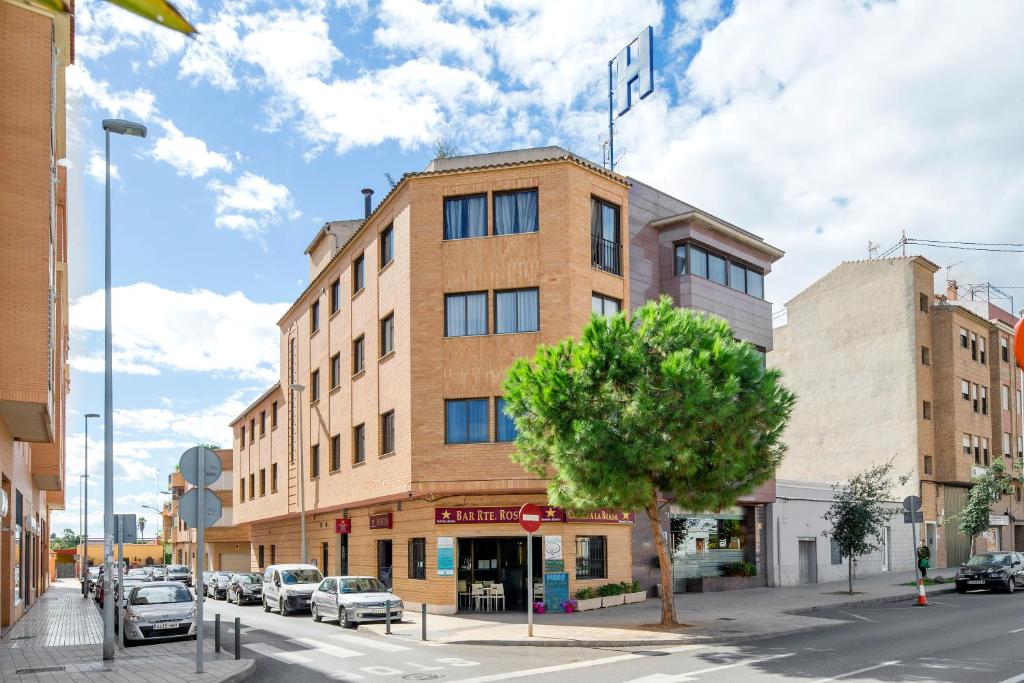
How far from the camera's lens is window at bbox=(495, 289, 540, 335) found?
27141 mm

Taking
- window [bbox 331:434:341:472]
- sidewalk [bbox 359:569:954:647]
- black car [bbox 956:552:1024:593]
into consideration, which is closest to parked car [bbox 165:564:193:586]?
window [bbox 331:434:341:472]

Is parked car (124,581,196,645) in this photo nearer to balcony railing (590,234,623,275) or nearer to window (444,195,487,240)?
window (444,195,487,240)

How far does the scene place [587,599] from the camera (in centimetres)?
2600

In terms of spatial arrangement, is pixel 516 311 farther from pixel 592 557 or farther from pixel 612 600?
pixel 612 600

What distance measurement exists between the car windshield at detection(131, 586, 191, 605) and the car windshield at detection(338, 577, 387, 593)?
168 inches

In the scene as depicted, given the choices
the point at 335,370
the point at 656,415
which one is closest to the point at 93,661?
the point at 656,415

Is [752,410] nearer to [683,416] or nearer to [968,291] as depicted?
[683,416]

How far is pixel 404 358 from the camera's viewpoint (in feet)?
92.4

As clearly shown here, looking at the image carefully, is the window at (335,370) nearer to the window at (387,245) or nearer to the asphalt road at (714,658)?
the window at (387,245)

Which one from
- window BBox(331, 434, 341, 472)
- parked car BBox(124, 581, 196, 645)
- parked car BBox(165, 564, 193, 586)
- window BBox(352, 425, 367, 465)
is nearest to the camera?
parked car BBox(124, 581, 196, 645)

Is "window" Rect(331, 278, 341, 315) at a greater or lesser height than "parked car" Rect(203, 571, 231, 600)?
greater

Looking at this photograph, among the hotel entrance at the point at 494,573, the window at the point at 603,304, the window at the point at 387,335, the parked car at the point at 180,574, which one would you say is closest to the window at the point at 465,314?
the window at the point at 387,335

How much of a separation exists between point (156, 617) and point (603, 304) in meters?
14.7

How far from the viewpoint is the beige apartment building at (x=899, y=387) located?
46.8 m
